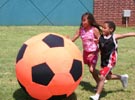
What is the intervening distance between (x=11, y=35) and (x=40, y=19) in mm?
3902

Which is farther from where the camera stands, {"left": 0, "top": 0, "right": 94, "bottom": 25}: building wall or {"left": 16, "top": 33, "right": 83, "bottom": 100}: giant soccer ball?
{"left": 0, "top": 0, "right": 94, "bottom": 25}: building wall

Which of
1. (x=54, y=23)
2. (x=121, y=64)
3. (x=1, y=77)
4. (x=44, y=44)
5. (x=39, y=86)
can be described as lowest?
(x=54, y=23)

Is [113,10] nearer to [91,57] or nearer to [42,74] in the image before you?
[91,57]

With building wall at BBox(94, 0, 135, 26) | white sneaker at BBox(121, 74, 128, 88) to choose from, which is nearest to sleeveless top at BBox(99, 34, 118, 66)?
white sneaker at BBox(121, 74, 128, 88)

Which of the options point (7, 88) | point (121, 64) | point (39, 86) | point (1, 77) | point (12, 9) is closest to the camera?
point (39, 86)

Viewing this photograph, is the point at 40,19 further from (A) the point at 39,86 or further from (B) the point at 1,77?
(A) the point at 39,86

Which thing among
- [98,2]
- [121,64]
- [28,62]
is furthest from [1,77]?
[98,2]

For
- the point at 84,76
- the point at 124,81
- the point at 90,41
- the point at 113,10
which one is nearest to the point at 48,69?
the point at 90,41

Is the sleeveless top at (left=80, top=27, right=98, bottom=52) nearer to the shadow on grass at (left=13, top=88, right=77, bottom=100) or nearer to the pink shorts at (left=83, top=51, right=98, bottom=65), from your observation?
the pink shorts at (left=83, top=51, right=98, bottom=65)

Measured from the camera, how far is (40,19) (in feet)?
54.0

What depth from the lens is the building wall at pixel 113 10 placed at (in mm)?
16844

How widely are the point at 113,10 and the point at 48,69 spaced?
12.4m

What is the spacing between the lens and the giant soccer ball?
197 inches

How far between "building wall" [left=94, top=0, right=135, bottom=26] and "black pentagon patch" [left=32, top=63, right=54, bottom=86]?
12.1 metres
